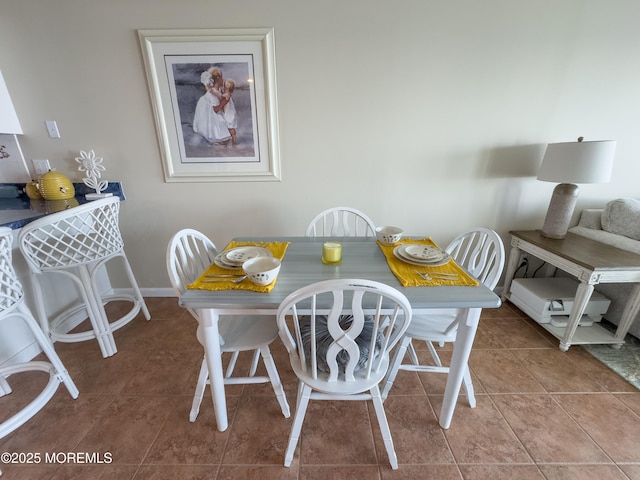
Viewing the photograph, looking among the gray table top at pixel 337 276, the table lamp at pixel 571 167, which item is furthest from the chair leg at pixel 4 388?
the table lamp at pixel 571 167

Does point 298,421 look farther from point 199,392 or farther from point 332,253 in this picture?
point 332,253

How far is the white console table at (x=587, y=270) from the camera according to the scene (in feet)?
4.93

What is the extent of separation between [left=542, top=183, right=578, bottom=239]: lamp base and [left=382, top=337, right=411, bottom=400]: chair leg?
1.44 meters

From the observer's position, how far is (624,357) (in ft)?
5.33

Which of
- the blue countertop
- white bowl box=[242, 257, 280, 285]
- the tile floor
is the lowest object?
the tile floor

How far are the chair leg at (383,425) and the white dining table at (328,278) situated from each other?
0.32 meters

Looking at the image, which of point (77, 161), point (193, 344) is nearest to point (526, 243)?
point (193, 344)

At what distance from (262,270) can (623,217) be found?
7.83 ft

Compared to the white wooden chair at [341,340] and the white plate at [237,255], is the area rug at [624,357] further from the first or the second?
the white plate at [237,255]

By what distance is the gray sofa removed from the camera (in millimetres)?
1722

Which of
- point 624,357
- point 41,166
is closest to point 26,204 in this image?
point 41,166

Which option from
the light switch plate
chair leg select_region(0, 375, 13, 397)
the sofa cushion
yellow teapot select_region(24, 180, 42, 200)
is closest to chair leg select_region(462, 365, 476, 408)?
the sofa cushion

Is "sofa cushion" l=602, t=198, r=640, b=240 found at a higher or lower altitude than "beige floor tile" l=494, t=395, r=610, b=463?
higher

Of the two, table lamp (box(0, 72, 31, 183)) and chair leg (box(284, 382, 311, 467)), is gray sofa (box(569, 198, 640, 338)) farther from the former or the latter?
table lamp (box(0, 72, 31, 183))
